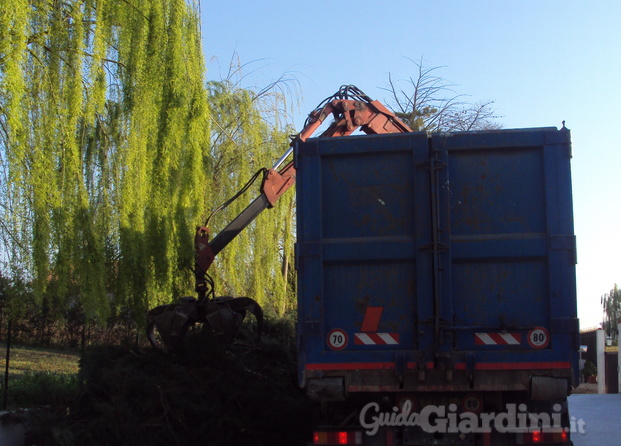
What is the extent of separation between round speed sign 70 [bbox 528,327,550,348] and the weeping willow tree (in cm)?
509

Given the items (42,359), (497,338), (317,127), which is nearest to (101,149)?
(317,127)

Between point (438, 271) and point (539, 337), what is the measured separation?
0.98 m

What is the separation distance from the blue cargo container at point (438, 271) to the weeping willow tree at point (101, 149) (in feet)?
10.7

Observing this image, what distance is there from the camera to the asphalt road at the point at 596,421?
1099 centimetres

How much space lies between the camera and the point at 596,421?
45.0 feet

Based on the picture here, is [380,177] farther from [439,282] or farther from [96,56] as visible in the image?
[96,56]

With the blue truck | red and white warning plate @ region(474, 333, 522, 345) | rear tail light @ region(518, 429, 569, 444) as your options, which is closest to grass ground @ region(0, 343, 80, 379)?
the blue truck

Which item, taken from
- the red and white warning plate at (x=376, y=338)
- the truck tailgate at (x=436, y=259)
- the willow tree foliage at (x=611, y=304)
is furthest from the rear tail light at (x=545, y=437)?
the willow tree foliage at (x=611, y=304)

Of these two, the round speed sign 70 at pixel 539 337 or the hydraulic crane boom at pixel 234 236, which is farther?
the hydraulic crane boom at pixel 234 236

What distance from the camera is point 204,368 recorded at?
27.4 feet

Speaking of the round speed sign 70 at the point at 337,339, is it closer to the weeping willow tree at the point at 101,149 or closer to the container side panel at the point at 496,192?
the container side panel at the point at 496,192

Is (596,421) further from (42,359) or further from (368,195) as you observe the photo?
(42,359)

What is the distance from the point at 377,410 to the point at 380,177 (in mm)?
1980

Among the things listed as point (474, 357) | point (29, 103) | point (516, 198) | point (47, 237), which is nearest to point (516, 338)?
point (474, 357)
